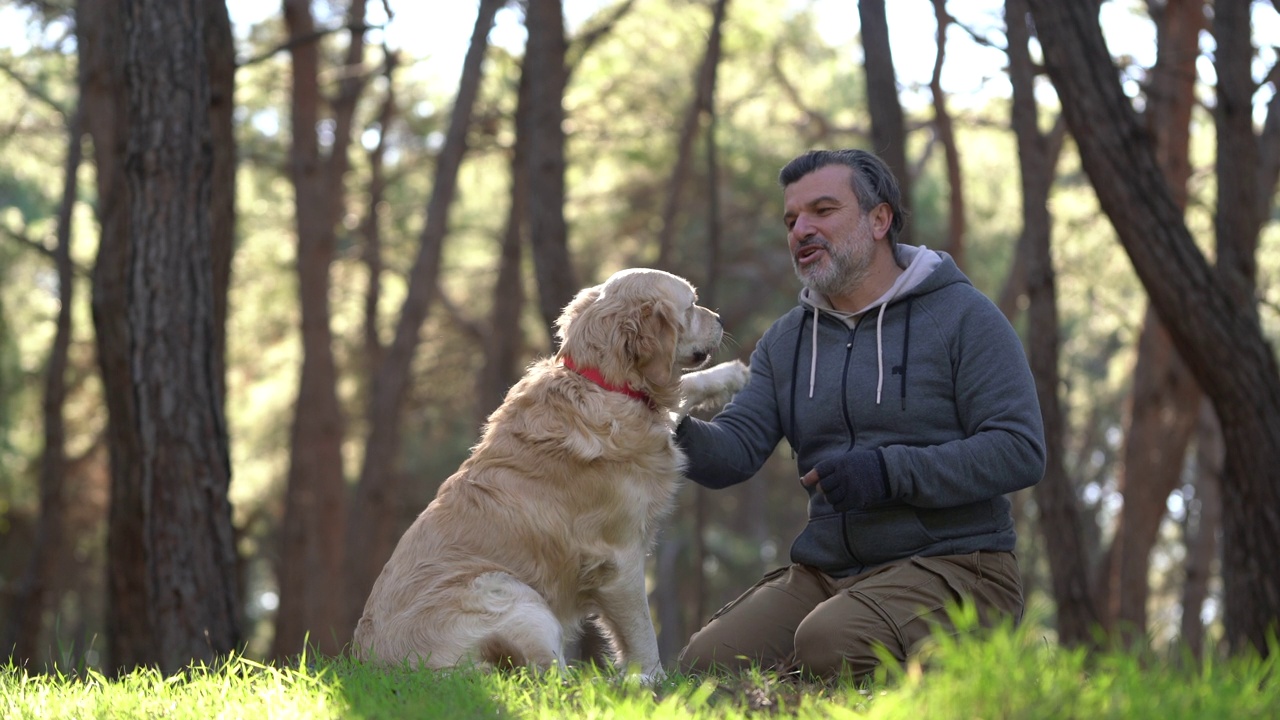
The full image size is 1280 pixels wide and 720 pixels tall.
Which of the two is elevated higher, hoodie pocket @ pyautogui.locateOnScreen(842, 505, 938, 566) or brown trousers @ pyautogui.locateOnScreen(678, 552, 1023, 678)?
hoodie pocket @ pyautogui.locateOnScreen(842, 505, 938, 566)

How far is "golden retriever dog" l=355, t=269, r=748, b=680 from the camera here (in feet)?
15.3

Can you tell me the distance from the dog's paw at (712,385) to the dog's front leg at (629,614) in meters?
0.77

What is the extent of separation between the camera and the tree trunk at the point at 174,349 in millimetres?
6992

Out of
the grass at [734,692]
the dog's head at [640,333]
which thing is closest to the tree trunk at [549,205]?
the dog's head at [640,333]

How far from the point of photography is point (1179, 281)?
7.64 meters

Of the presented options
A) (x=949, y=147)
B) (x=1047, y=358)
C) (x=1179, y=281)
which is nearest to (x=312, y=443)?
(x=949, y=147)

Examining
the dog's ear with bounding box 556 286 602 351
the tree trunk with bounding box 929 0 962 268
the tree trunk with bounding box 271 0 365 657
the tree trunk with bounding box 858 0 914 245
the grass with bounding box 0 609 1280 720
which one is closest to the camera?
the grass with bounding box 0 609 1280 720

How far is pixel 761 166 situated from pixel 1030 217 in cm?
1287

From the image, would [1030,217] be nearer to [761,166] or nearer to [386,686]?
[386,686]

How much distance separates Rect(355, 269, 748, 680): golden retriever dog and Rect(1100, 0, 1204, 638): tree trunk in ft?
36.4

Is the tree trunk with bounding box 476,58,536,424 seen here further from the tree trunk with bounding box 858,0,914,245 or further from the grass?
the grass

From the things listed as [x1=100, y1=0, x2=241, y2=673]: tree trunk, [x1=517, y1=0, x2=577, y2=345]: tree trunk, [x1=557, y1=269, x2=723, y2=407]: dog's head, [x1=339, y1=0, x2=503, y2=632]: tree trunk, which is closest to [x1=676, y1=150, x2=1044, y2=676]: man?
[x1=557, y1=269, x2=723, y2=407]: dog's head

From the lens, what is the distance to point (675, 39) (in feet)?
71.7

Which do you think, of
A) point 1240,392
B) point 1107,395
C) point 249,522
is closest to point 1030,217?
point 1240,392
